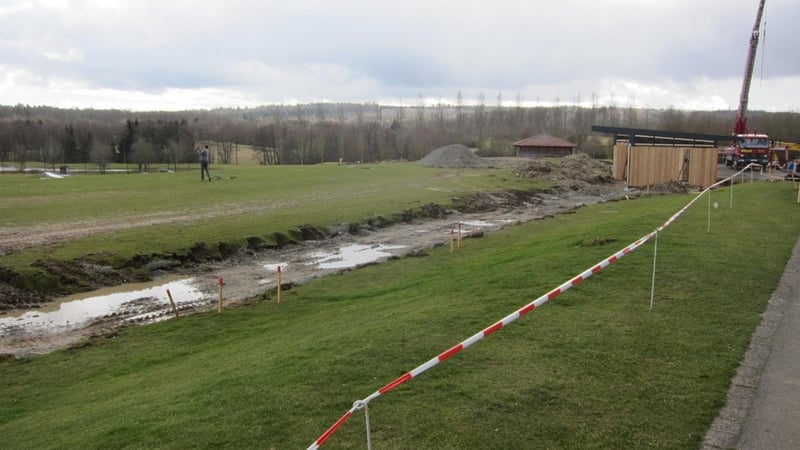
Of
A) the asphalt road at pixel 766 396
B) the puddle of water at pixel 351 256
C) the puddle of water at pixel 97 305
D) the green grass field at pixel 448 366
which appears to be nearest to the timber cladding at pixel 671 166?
the puddle of water at pixel 351 256

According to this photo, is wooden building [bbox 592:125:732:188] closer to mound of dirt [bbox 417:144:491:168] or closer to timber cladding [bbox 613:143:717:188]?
timber cladding [bbox 613:143:717:188]

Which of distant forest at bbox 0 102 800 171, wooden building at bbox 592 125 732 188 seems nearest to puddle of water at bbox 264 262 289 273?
wooden building at bbox 592 125 732 188

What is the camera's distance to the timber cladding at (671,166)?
49.3 meters

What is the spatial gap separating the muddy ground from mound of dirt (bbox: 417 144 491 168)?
3319cm

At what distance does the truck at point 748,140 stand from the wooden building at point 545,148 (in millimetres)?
38776

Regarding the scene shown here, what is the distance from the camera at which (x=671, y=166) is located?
51.1 metres

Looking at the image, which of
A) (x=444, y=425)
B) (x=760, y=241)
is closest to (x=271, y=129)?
(x=760, y=241)

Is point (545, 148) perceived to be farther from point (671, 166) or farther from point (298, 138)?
point (671, 166)

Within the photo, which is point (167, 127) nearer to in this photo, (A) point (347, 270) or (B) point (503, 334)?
(A) point (347, 270)

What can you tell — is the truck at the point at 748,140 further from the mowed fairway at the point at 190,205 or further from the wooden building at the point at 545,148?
the wooden building at the point at 545,148

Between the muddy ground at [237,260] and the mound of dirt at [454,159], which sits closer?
the muddy ground at [237,260]

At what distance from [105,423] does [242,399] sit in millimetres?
2064

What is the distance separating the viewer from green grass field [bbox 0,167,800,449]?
692 cm

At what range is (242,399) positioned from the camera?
A: 8258 mm
